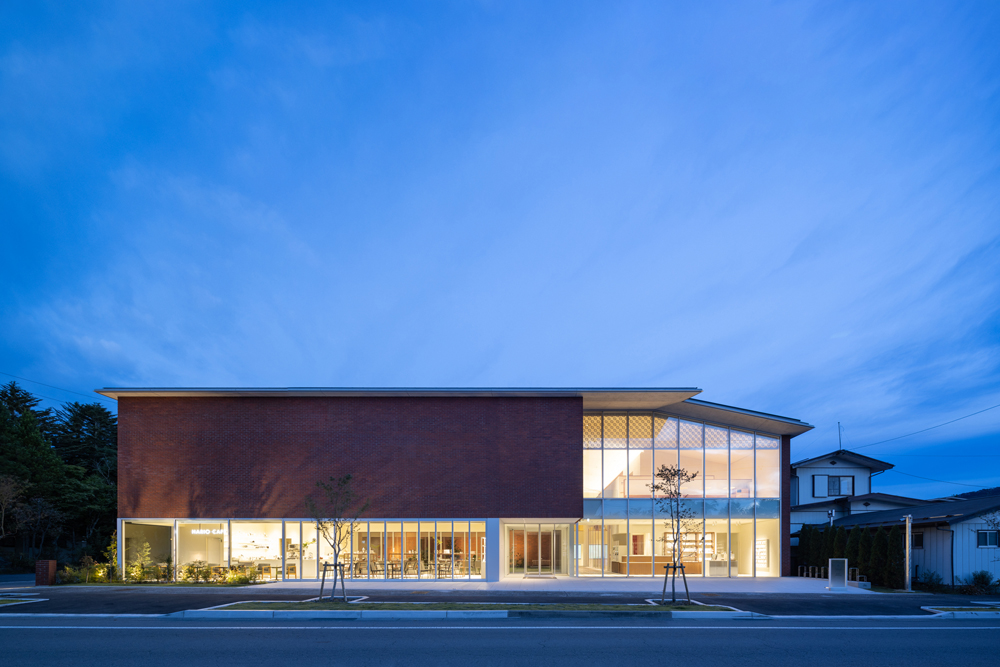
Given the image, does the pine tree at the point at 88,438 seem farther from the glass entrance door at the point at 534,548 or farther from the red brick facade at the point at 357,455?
the glass entrance door at the point at 534,548

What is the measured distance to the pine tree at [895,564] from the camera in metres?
25.9

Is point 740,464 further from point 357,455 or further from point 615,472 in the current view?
point 357,455

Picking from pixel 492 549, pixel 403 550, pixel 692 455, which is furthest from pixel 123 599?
pixel 692 455

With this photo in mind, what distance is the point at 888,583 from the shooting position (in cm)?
2612

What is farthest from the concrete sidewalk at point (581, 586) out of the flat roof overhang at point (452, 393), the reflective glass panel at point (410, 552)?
the flat roof overhang at point (452, 393)

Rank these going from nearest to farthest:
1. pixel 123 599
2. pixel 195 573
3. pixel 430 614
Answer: pixel 430 614 < pixel 123 599 < pixel 195 573

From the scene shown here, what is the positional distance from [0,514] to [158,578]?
1379 cm

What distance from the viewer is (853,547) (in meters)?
28.2

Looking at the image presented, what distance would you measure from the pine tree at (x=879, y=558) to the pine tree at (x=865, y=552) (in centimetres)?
15

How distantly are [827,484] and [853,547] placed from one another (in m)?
9.80

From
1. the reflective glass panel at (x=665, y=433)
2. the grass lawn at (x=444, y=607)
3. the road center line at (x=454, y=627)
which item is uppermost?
the reflective glass panel at (x=665, y=433)

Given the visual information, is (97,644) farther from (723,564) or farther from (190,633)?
(723,564)

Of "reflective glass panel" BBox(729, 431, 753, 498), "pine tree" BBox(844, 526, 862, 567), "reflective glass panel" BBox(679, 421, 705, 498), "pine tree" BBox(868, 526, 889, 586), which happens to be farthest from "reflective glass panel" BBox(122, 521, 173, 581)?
"pine tree" BBox(868, 526, 889, 586)

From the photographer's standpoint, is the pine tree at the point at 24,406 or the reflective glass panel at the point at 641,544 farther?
the pine tree at the point at 24,406
